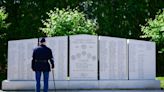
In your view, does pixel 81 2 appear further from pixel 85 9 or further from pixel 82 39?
pixel 82 39

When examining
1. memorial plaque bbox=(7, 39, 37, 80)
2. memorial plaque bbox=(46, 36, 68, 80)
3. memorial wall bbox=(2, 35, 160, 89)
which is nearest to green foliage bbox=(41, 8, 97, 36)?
memorial plaque bbox=(46, 36, 68, 80)

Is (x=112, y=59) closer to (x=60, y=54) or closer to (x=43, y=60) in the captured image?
(x=60, y=54)

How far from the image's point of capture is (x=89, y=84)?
19031 millimetres

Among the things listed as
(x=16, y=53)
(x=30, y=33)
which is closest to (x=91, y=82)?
(x=16, y=53)

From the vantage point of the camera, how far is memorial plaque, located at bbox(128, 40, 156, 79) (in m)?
19.3

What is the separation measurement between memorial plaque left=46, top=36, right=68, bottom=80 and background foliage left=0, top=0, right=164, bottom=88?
1759cm

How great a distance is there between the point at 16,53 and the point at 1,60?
44.0 ft

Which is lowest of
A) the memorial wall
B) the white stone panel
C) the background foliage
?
the white stone panel

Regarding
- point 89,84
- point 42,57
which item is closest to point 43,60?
point 42,57

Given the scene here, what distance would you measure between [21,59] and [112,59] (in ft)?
11.7

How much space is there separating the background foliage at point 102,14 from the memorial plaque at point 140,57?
17.6 metres

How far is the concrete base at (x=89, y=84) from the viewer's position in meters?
18.9

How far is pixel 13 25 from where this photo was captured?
124ft

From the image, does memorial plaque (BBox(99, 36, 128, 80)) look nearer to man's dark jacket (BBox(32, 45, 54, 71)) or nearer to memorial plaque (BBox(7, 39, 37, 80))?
memorial plaque (BBox(7, 39, 37, 80))
